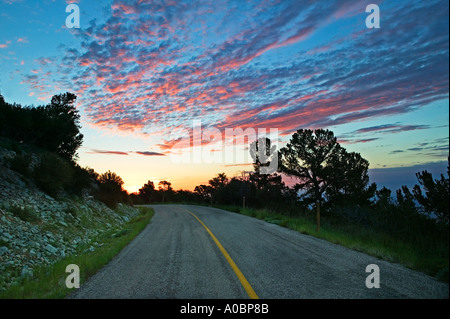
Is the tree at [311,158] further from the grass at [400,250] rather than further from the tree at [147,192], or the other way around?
the tree at [147,192]

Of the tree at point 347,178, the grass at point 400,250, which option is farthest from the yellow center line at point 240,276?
the tree at point 347,178

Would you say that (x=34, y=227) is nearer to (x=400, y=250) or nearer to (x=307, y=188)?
(x=400, y=250)

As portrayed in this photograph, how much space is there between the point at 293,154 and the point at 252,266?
30622 millimetres

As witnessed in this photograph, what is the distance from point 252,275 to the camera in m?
5.36

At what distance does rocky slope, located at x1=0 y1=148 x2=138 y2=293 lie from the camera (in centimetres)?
764

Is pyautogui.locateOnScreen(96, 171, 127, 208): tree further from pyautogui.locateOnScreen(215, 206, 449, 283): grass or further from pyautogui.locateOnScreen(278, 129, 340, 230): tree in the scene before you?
pyautogui.locateOnScreen(278, 129, 340, 230): tree

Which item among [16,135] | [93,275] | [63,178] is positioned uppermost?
[16,135]

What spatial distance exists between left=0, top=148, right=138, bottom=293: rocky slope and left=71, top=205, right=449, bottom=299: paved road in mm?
2720

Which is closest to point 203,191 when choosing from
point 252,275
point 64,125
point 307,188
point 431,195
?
point 307,188

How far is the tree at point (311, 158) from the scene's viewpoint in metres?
33.1

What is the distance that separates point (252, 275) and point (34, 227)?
882 cm
